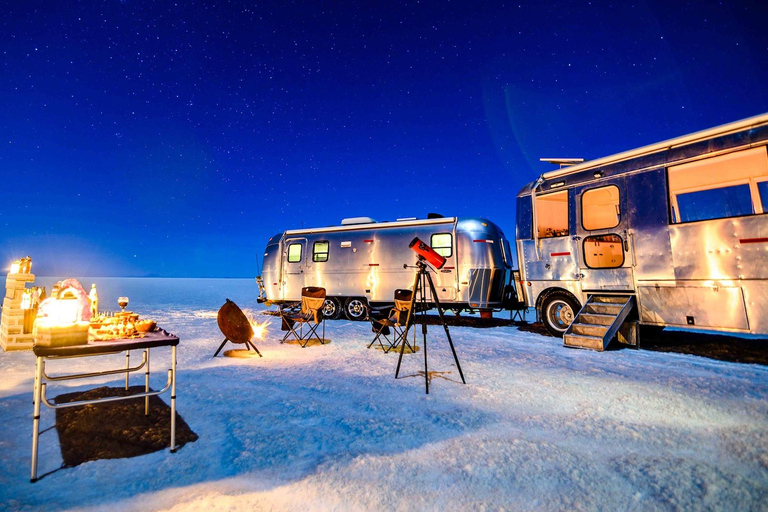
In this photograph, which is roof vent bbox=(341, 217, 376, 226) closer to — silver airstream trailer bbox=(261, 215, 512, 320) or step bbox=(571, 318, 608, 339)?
silver airstream trailer bbox=(261, 215, 512, 320)

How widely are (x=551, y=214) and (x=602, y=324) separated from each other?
10.9 feet

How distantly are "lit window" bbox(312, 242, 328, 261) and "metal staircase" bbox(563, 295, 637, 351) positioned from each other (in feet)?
24.9

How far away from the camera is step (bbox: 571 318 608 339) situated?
22.1 ft

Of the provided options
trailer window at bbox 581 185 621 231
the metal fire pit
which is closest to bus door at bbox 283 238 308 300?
the metal fire pit

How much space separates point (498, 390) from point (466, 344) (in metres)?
3.16

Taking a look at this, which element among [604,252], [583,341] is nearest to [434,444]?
[583,341]

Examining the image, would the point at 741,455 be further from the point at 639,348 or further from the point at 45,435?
the point at 45,435

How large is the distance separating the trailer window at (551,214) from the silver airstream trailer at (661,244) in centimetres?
6

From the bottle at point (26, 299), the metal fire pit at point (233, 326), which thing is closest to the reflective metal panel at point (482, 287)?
the metal fire pit at point (233, 326)

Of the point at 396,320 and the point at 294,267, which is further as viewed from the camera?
the point at 294,267

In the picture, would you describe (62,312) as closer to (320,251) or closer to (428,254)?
(428,254)

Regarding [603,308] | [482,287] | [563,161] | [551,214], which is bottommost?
[603,308]

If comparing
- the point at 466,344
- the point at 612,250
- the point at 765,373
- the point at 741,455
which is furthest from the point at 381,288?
the point at 741,455

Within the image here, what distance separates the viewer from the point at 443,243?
10.6 metres
